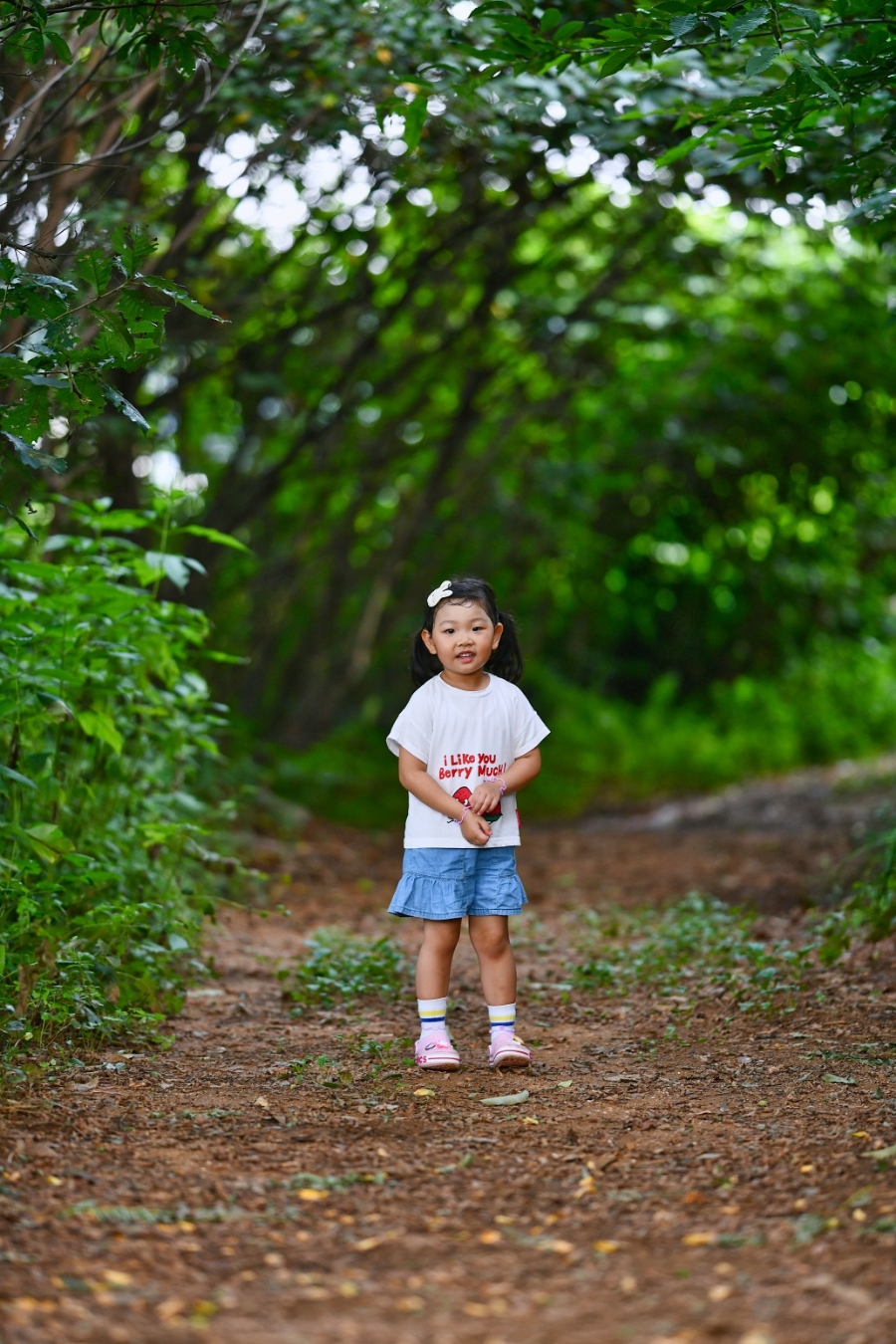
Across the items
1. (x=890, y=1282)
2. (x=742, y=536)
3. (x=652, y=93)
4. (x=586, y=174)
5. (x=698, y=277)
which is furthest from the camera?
(x=742, y=536)

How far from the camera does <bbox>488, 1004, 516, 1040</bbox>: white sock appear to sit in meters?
3.65

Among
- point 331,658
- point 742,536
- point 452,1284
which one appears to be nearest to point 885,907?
point 452,1284

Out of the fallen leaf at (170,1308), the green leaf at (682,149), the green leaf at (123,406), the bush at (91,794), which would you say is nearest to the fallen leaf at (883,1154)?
the fallen leaf at (170,1308)

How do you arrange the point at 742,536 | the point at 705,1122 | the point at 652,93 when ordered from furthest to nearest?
the point at 742,536, the point at 652,93, the point at 705,1122

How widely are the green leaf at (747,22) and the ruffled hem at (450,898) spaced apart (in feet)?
7.06

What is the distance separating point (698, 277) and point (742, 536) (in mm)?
3200

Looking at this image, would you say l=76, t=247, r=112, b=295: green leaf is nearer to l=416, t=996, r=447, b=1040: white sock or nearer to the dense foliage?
the dense foliage

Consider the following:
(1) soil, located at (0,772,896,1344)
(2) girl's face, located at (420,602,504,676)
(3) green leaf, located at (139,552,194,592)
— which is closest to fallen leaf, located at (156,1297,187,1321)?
(1) soil, located at (0,772,896,1344)

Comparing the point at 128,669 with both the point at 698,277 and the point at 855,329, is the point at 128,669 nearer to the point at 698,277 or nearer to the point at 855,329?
the point at 698,277

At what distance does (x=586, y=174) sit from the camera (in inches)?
248

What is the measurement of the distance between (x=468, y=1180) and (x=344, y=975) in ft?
6.60

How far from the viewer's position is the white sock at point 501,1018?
3.65 m

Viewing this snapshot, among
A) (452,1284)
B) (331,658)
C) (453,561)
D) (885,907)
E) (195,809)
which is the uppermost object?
(453,561)

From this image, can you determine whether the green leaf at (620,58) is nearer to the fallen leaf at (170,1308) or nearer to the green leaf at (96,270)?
the green leaf at (96,270)
